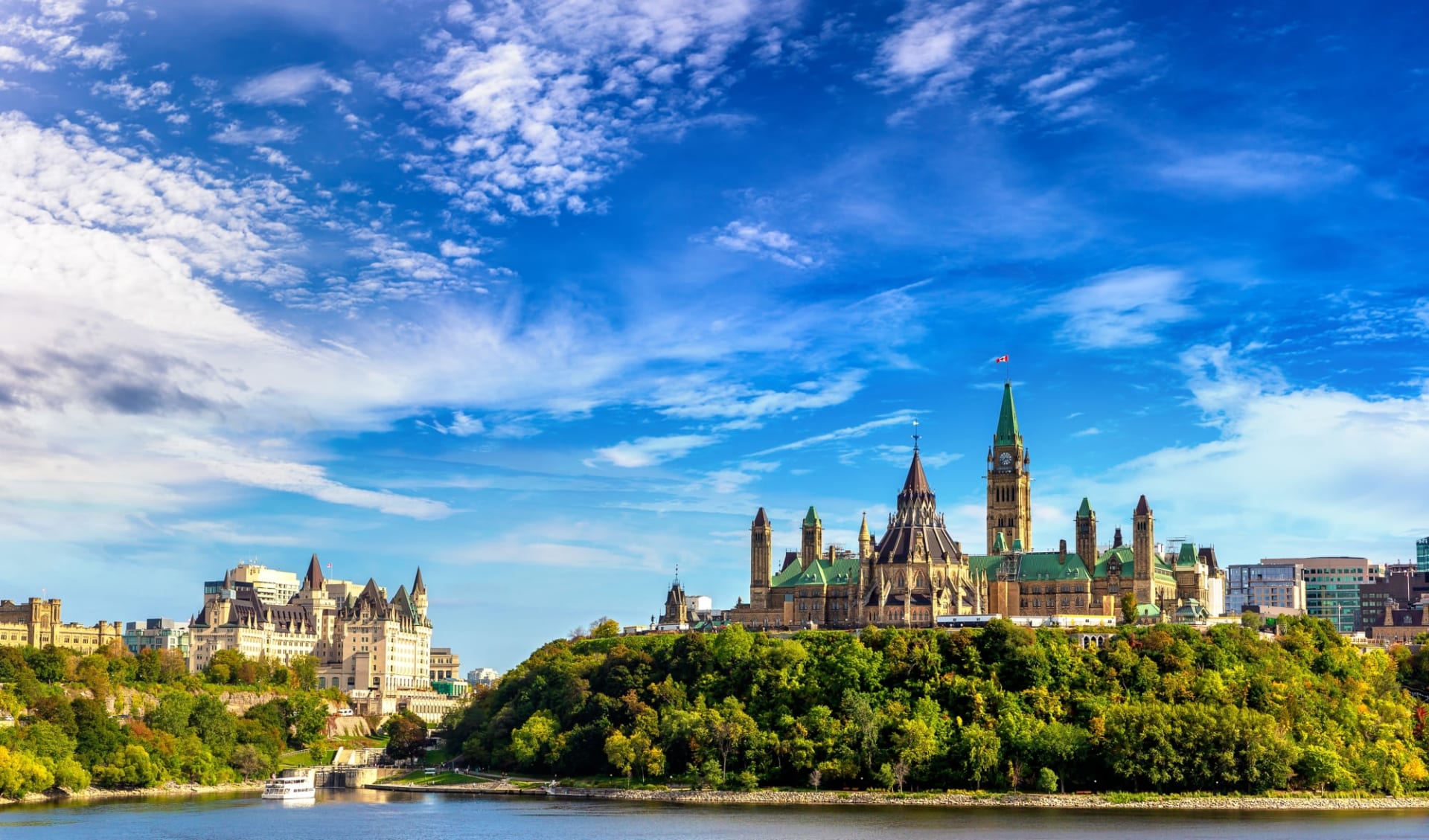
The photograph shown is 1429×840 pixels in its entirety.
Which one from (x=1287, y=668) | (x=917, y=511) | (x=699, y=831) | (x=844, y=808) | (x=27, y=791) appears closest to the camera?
(x=699, y=831)

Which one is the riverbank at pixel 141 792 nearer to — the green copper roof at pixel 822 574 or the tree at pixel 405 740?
the tree at pixel 405 740

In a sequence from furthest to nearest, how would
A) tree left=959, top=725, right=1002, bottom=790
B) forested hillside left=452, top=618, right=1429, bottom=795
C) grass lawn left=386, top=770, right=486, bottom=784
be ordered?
grass lawn left=386, top=770, right=486, bottom=784 → tree left=959, top=725, right=1002, bottom=790 → forested hillside left=452, top=618, right=1429, bottom=795

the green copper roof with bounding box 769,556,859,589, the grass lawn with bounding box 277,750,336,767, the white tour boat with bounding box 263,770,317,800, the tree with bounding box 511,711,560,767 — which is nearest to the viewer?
the white tour boat with bounding box 263,770,317,800

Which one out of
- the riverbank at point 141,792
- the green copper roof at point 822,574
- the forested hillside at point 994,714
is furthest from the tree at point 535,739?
the green copper roof at point 822,574

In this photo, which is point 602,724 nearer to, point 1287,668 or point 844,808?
point 844,808

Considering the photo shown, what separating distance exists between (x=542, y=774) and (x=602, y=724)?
11.0 metres

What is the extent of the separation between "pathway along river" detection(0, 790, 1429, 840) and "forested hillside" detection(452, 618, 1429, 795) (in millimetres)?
6914

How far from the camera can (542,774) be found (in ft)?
523

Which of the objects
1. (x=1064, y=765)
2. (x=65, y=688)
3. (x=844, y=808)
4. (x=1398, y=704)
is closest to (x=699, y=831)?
(x=844, y=808)

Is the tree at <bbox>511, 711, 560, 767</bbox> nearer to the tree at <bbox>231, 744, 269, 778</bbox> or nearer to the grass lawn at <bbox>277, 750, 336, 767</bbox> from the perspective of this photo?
the tree at <bbox>231, 744, 269, 778</bbox>

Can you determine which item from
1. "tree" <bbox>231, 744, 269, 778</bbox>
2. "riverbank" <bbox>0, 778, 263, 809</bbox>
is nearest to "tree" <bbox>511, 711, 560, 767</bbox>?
"riverbank" <bbox>0, 778, 263, 809</bbox>

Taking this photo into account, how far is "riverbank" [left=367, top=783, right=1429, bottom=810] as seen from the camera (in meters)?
129

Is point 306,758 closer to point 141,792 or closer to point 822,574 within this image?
point 141,792

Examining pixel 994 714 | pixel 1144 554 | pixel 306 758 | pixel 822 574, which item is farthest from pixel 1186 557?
pixel 306 758
